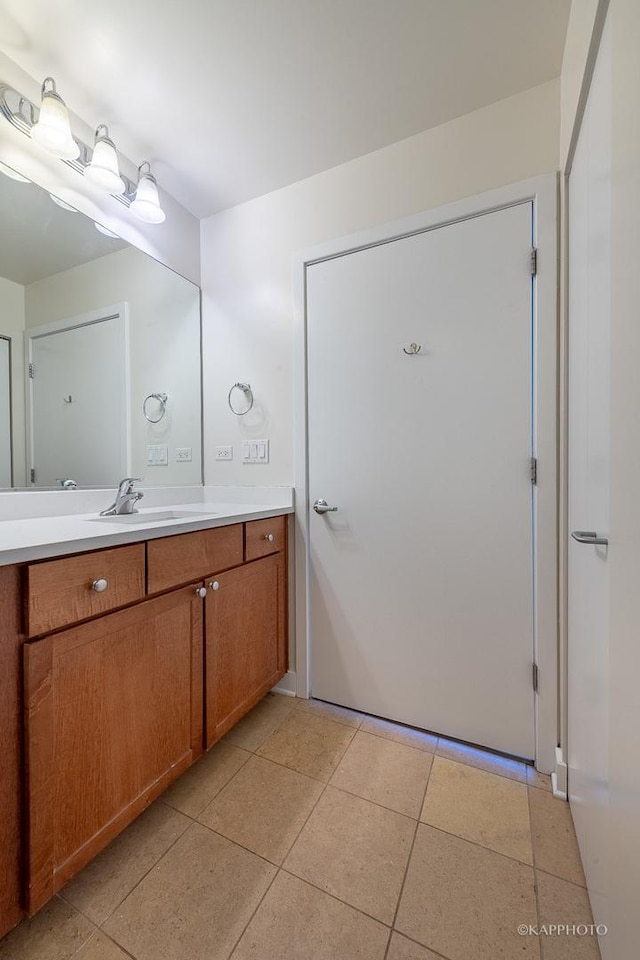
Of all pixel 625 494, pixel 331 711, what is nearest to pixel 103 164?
pixel 625 494

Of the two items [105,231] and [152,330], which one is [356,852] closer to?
[152,330]

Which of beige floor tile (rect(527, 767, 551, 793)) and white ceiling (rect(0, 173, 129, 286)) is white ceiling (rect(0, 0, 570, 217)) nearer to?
white ceiling (rect(0, 173, 129, 286))

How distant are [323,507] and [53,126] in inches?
64.6

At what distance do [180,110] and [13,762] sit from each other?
6.79 ft

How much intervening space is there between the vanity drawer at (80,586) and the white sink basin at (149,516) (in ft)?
1.30

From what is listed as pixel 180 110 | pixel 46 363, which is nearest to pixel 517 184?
pixel 180 110

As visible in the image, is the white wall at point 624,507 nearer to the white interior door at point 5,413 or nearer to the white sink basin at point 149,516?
the white sink basin at point 149,516

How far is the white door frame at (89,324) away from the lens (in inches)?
51.9

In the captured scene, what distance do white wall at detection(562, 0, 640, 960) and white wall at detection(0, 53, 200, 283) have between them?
1.68 m

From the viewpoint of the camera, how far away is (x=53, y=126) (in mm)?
1218

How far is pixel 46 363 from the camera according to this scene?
138cm

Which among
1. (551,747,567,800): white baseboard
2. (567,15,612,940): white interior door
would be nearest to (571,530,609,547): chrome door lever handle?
(567,15,612,940): white interior door

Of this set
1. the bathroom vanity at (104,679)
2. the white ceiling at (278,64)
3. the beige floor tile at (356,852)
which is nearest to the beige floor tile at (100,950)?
the bathroom vanity at (104,679)

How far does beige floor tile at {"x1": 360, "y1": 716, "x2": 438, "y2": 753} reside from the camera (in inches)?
54.9
